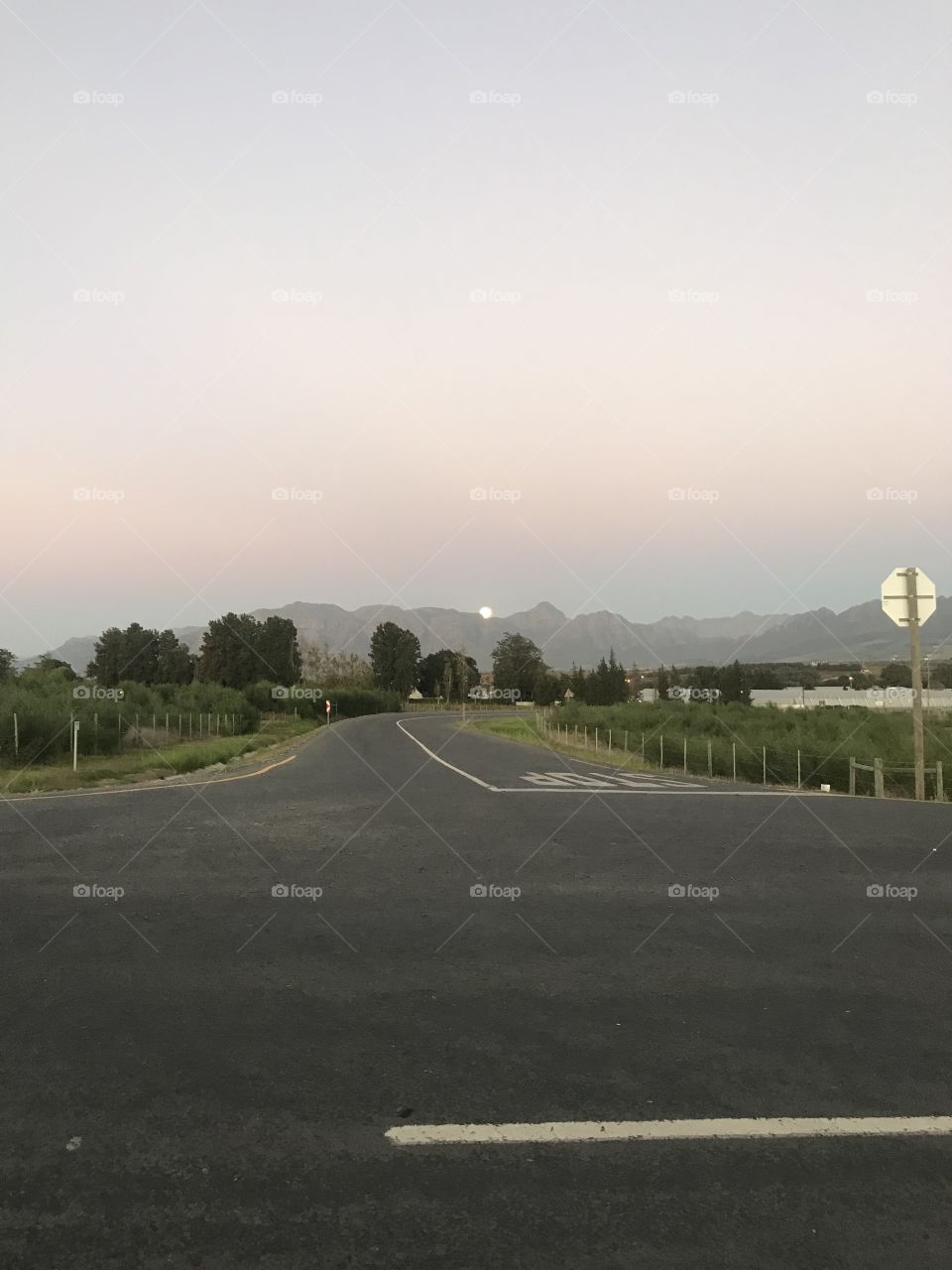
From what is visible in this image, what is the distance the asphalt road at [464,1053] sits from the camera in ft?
10.3

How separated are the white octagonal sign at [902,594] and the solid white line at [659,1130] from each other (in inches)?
615

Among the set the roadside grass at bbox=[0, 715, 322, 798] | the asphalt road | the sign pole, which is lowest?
the roadside grass at bbox=[0, 715, 322, 798]

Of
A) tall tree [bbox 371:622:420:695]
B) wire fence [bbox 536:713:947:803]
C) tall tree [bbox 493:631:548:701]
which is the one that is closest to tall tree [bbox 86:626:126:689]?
tall tree [bbox 371:622:420:695]

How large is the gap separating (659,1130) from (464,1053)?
120cm

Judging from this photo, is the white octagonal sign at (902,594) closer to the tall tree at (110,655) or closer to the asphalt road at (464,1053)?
the asphalt road at (464,1053)

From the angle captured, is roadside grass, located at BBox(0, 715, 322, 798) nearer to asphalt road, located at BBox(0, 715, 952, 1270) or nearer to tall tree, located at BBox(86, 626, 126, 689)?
asphalt road, located at BBox(0, 715, 952, 1270)

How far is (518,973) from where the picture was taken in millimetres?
5965

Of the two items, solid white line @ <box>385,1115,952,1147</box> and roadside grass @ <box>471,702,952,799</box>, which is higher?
solid white line @ <box>385,1115,952,1147</box>

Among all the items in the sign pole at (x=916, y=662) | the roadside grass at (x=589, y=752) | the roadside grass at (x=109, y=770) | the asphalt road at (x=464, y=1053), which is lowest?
the roadside grass at (x=589, y=752)

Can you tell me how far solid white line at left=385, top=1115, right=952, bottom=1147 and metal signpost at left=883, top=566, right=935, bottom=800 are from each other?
15.5 meters

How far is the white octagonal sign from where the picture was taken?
17.8 m

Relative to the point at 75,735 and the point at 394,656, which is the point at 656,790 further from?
the point at 394,656

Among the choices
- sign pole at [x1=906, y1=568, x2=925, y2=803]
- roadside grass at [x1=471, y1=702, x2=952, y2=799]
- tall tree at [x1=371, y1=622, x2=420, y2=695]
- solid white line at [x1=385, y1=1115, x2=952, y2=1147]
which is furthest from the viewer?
tall tree at [x1=371, y1=622, x2=420, y2=695]

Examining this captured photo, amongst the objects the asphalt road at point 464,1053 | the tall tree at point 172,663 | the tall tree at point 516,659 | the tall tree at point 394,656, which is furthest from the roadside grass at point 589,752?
the tall tree at point 394,656
